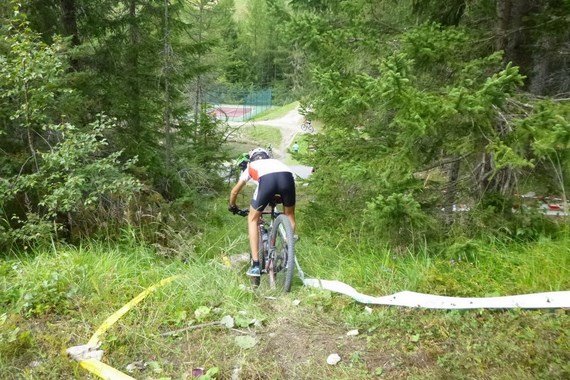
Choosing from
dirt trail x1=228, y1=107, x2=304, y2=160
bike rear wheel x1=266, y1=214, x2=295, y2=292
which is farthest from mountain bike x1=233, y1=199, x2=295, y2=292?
dirt trail x1=228, y1=107, x2=304, y2=160

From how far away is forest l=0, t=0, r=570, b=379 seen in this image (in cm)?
Answer: 331

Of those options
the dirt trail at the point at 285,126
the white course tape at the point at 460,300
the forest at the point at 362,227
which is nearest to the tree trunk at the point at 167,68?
the forest at the point at 362,227

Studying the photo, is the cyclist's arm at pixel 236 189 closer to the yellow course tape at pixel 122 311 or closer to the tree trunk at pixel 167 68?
the yellow course tape at pixel 122 311

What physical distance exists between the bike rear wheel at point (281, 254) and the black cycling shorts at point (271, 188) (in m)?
0.25

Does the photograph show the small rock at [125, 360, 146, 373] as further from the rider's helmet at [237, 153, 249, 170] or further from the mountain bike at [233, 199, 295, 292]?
the rider's helmet at [237, 153, 249, 170]

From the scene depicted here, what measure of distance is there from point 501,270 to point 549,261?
0.38m

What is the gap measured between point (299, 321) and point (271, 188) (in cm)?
177

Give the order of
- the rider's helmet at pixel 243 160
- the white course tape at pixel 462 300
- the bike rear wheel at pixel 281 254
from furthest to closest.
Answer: the rider's helmet at pixel 243 160
the bike rear wheel at pixel 281 254
the white course tape at pixel 462 300

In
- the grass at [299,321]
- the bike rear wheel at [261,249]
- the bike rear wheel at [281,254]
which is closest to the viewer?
the grass at [299,321]

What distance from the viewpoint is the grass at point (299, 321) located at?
121 inches

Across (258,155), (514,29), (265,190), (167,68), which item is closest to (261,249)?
(265,190)

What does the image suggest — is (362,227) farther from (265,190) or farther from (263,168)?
(263,168)

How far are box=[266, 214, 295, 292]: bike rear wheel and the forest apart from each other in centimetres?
28

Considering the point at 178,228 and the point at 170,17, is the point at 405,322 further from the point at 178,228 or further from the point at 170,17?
the point at 170,17
